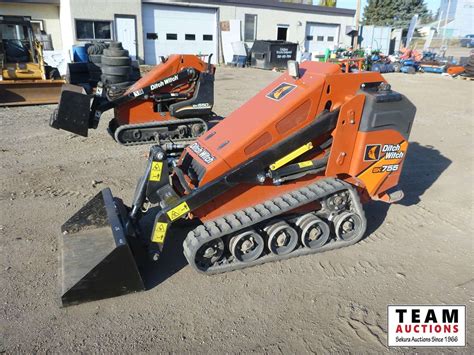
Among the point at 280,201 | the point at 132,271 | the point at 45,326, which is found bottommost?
the point at 45,326

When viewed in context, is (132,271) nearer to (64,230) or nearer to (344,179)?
(64,230)

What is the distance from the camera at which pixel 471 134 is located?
953 centimetres

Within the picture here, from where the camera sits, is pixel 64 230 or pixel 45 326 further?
pixel 64 230

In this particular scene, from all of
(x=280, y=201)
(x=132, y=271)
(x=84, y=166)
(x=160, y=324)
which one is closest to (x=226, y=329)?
(x=160, y=324)

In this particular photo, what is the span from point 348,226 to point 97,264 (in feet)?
8.86

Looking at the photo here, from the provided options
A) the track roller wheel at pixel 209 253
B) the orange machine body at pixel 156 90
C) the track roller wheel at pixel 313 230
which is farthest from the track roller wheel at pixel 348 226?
the orange machine body at pixel 156 90

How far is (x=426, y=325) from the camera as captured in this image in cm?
354

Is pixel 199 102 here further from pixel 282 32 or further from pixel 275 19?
pixel 282 32

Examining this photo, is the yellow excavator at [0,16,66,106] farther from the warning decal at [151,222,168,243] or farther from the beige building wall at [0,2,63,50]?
the beige building wall at [0,2,63,50]

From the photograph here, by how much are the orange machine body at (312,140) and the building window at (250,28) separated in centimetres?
2390

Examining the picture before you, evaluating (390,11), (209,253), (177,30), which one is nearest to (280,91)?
(209,253)

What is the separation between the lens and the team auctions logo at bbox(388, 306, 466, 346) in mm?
3336

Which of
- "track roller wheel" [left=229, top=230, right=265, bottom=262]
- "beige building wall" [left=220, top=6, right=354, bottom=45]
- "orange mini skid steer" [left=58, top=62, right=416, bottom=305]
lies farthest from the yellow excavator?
"beige building wall" [left=220, top=6, right=354, bottom=45]

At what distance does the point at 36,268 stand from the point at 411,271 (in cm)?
390
